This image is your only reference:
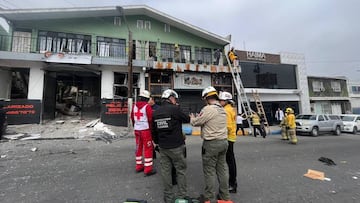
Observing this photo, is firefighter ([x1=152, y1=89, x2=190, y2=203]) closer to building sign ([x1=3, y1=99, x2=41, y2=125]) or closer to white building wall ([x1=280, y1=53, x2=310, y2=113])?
building sign ([x1=3, y1=99, x2=41, y2=125])

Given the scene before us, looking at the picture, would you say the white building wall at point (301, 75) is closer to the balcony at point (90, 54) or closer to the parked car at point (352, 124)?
the parked car at point (352, 124)

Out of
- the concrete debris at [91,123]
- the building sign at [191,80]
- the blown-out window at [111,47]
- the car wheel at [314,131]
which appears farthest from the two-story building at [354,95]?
the concrete debris at [91,123]

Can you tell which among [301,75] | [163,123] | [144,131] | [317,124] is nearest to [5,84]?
[144,131]

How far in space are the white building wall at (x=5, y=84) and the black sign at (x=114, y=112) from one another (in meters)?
6.08

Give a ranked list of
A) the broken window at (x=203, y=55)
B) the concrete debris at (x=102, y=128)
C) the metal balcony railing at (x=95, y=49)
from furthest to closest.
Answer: the broken window at (x=203, y=55)
the metal balcony railing at (x=95, y=49)
the concrete debris at (x=102, y=128)

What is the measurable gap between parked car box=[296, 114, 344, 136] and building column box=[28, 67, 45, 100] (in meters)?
17.4

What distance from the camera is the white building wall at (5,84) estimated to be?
10.7m

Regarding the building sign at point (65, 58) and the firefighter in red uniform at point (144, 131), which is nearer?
the firefighter in red uniform at point (144, 131)

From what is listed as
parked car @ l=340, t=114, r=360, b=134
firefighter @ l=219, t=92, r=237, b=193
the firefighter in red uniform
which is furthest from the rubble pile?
parked car @ l=340, t=114, r=360, b=134

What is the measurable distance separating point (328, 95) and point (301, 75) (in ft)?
19.0

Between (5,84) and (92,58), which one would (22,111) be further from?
(92,58)

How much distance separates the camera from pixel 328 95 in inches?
797

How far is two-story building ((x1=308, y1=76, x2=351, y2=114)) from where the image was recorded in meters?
19.3

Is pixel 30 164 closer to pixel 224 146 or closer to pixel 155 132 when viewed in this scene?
pixel 155 132
